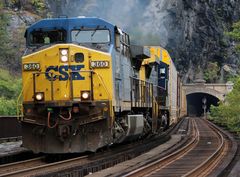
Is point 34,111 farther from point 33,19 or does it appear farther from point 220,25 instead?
point 220,25

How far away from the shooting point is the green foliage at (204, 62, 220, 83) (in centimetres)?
8862

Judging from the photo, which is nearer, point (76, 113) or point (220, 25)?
point (76, 113)

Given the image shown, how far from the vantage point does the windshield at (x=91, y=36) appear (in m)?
13.7

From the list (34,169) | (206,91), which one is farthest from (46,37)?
(206,91)

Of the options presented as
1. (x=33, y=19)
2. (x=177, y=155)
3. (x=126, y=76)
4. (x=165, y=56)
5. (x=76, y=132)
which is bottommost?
(x=177, y=155)

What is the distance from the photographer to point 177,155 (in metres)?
15.9

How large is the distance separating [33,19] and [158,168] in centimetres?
4102

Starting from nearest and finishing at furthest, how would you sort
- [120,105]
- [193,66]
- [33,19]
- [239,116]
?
[120,105], [239,116], [33,19], [193,66]

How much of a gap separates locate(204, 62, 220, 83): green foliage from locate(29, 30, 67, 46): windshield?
76537 millimetres

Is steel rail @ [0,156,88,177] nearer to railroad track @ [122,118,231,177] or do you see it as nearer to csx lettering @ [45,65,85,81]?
railroad track @ [122,118,231,177]

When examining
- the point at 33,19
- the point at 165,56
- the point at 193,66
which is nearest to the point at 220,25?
the point at 193,66

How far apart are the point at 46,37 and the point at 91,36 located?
130cm

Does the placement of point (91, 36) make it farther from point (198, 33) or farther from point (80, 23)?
point (198, 33)

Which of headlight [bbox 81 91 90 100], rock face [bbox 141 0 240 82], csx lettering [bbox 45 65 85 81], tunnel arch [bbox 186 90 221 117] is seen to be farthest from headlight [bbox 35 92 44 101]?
tunnel arch [bbox 186 90 221 117]
